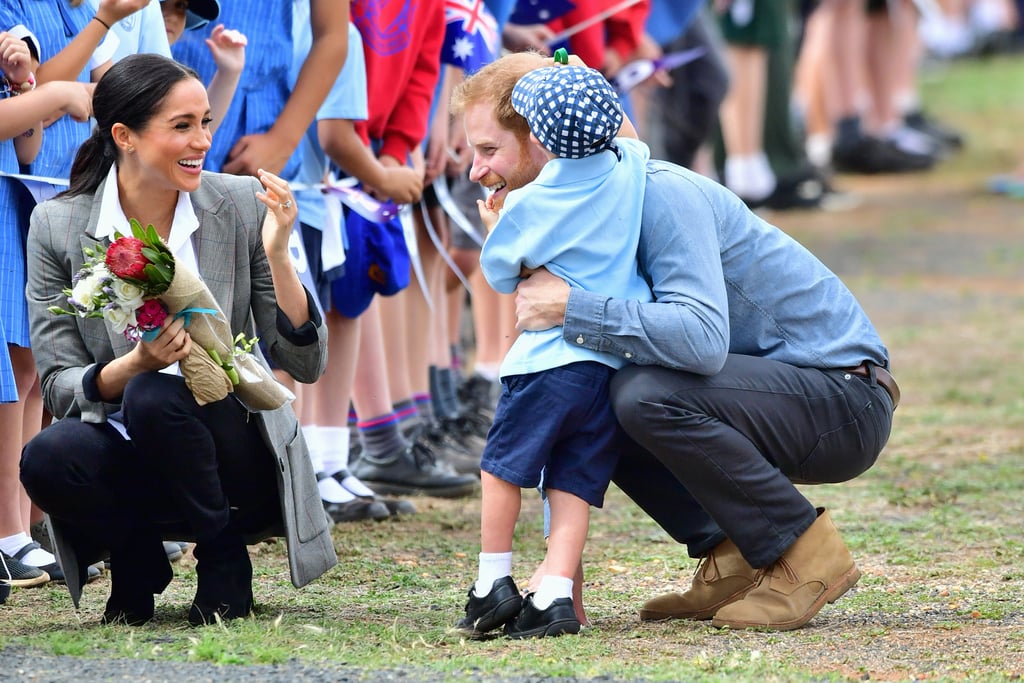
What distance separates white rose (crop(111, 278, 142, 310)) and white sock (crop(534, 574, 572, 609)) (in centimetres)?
104

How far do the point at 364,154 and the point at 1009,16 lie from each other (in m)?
16.1

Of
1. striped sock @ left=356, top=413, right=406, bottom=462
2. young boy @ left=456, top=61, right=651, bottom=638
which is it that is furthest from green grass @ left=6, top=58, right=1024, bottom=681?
striped sock @ left=356, top=413, right=406, bottom=462

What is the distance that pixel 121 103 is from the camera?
381 cm

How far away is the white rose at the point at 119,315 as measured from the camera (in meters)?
3.50

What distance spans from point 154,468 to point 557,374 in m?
0.89

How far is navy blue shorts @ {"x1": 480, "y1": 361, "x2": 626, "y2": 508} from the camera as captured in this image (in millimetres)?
3609

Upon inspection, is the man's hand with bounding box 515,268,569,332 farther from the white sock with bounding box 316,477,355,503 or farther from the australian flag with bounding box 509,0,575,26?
the australian flag with bounding box 509,0,575,26

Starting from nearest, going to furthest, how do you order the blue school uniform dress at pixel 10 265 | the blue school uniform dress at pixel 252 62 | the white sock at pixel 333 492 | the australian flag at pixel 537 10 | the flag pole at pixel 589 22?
the blue school uniform dress at pixel 10 265, the blue school uniform dress at pixel 252 62, the white sock at pixel 333 492, the flag pole at pixel 589 22, the australian flag at pixel 537 10

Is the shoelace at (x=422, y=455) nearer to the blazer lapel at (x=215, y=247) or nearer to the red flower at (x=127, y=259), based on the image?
the blazer lapel at (x=215, y=247)

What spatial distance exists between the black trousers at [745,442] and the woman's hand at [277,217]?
0.78m

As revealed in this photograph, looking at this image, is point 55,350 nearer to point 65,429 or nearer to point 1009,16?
point 65,429

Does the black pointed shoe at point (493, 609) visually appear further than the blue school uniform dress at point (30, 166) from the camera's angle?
No

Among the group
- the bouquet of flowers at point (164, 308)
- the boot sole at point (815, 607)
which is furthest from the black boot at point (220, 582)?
the boot sole at point (815, 607)

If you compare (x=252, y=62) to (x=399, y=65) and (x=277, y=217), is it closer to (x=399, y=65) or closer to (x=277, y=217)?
(x=399, y=65)
